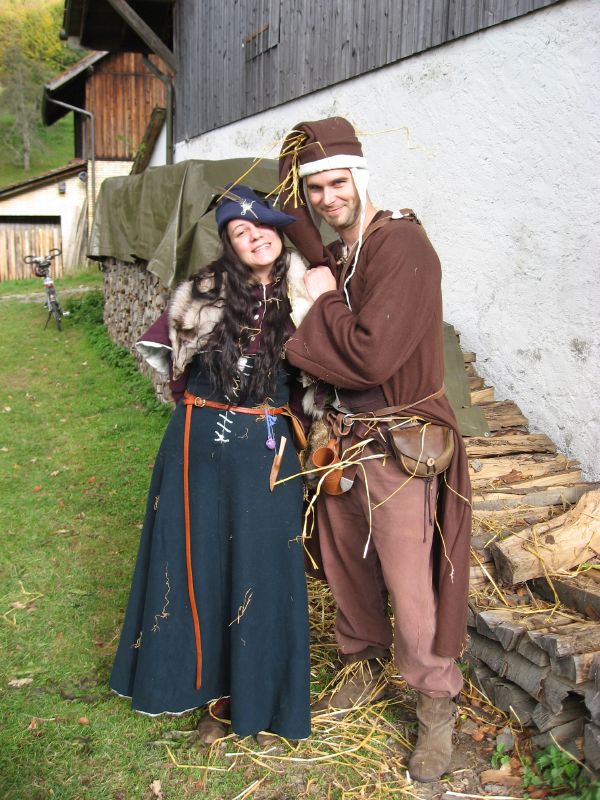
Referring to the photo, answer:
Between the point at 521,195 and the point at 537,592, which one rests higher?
the point at 521,195

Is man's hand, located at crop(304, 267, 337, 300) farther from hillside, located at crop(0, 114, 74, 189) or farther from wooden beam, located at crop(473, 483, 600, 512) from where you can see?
hillside, located at crop(0, 114, 74, 189)

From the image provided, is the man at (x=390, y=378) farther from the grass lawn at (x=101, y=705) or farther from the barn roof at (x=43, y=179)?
the barn roof at (x=43, y=179)

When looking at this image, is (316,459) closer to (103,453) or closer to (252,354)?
(252,354)

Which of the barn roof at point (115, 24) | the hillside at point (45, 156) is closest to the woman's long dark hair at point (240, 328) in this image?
the barn roof at point (115, 24)

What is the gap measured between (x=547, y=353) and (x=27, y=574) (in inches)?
138

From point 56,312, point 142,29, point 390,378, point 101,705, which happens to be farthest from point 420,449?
point 142,29

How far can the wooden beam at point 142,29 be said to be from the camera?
427 inches

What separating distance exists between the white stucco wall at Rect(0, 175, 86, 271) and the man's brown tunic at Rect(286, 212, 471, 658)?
67.4 ft

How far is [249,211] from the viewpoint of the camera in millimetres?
2648

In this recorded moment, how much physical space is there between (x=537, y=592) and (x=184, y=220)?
16.6 feet

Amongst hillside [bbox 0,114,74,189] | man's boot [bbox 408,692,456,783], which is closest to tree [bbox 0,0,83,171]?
hillside [bbox 0,114,74,189]

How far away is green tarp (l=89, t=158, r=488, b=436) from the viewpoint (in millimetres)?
4730

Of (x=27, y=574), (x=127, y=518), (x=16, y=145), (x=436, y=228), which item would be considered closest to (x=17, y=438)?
(x=127, y=518)

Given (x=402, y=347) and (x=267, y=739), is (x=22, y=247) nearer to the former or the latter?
(x=267, y=739)
